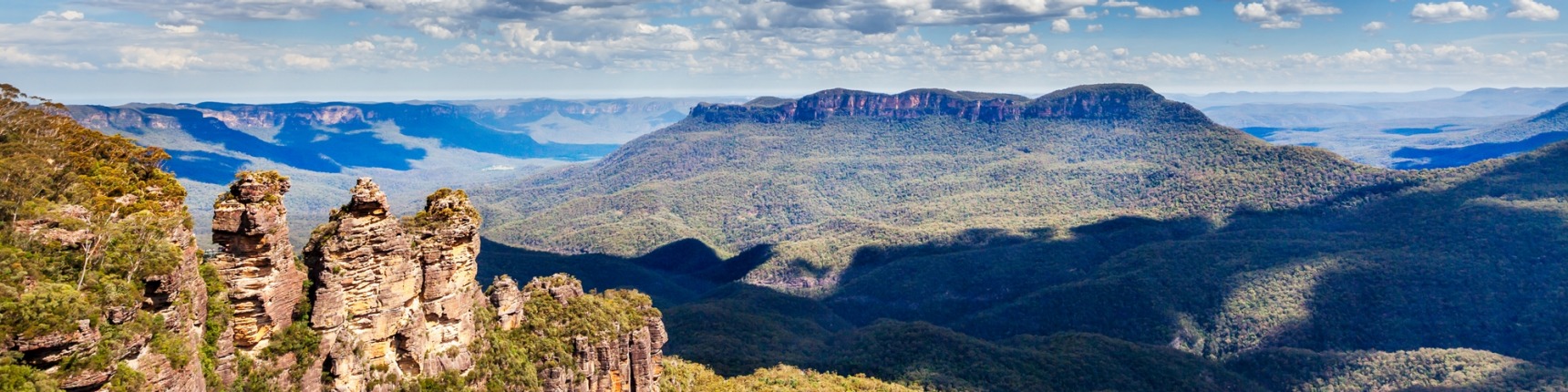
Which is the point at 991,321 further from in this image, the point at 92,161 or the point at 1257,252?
the point at 92,161

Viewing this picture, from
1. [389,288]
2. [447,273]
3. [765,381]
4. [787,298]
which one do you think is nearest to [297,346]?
[389,288]

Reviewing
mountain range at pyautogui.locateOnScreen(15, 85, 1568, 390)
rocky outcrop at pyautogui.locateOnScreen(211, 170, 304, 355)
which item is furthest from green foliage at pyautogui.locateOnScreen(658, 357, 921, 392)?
rocky outcrop at pyautogui.locateOnScreen(211, 170, 304, 355)

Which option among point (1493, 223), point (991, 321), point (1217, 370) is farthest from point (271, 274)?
point (1493, 223)

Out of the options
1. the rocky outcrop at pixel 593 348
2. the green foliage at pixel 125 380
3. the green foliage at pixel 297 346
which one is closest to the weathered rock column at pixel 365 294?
the green foliage at pixel 297 346

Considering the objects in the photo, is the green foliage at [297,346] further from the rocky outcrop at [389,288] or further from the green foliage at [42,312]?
the green foliage at [42,312]

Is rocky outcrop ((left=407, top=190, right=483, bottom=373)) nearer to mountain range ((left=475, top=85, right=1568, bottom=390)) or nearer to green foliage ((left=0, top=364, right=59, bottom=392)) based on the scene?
green foliage ((left=0, top=364, right=59, bottom=392))

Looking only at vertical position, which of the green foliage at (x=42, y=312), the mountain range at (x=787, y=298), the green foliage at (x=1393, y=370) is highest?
the green foliage at (x=42, y=312)
